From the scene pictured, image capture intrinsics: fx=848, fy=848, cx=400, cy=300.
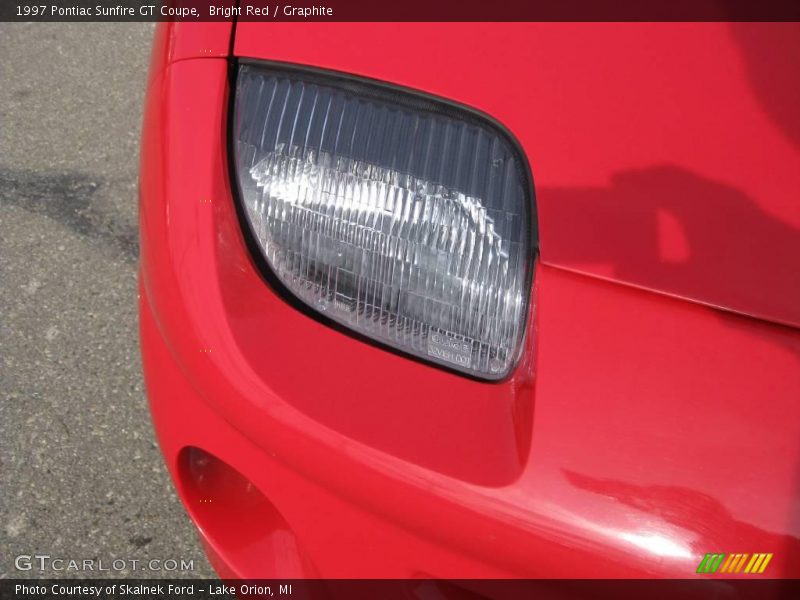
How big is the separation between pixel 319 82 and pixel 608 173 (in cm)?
38

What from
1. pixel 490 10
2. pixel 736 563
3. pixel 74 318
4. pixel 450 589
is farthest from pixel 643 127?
pixel 74 318

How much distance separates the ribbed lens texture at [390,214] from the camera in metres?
1.04

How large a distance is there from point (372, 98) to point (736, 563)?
0.68 m

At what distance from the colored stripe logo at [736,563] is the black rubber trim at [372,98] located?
0.29m

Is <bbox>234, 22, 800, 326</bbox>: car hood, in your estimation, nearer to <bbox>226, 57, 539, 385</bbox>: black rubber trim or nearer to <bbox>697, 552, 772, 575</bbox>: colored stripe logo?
<bbox>226, 57, 539, 385</bbox>: black rubber trim

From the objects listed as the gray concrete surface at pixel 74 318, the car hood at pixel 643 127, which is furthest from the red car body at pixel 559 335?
the gray concrete surface at pixel 74 318

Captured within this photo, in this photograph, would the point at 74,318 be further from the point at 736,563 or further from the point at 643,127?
the point at 736,563

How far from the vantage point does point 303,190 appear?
107cm

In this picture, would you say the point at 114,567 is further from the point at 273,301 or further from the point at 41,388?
the point at 273,301

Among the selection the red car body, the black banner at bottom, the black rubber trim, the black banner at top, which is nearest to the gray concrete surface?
the black banner at bottom

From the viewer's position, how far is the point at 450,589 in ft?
3.48

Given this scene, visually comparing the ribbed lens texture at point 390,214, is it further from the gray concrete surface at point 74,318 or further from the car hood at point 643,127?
the gray concrete surface at point 74,318

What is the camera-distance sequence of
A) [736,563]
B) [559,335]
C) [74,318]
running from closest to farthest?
[736,563]
[559,335]
[74,318]

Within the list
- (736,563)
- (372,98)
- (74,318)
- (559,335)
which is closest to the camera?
(736,563)
